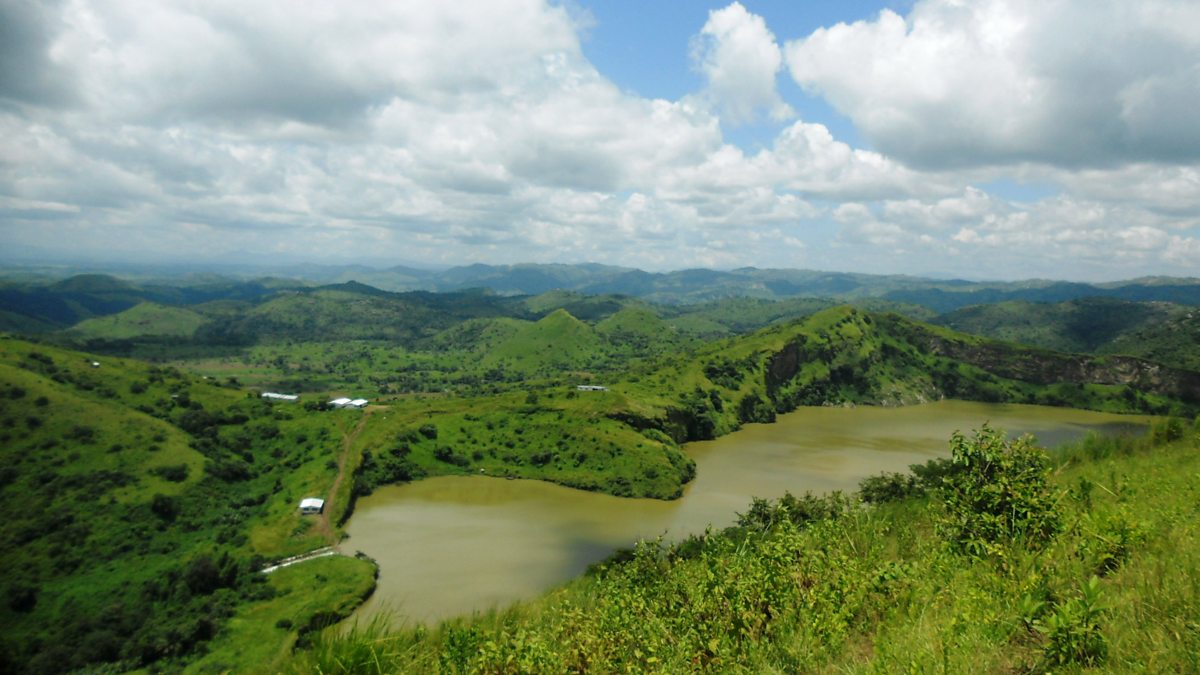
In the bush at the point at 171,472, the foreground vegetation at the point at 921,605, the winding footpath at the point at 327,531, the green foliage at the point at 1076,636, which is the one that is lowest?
the winding footpath at the point at 327,531

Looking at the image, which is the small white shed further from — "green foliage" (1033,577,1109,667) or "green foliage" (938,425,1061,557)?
"green foliage" (1033,577,1109,667)

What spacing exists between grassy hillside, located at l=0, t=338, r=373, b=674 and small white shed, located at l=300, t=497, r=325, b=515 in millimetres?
1328

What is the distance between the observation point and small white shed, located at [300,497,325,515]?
6662 centimetres

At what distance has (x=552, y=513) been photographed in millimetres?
70500

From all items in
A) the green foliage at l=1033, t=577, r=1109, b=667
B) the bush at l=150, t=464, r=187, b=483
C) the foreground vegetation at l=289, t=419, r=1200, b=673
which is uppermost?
the green foliage at l=1033, t=577, r=1109, b=667

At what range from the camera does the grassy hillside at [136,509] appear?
1789 inches

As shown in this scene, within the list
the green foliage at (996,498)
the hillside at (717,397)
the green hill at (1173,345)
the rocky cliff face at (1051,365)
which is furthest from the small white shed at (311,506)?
the green hill at (1173,345)

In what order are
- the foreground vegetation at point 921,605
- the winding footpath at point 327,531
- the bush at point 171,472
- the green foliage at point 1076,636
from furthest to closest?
the bush at point 171,472, the winding footpath at point 327,531, the foreground vegetation at point 921,605, the green foliage at point 1076,636

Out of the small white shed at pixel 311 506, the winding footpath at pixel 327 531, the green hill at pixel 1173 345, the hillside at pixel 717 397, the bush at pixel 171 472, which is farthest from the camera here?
the green hill at pixel 1173 345

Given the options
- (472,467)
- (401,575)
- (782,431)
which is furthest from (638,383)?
(401,575)

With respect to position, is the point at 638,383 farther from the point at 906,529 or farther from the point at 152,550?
the point at 906,529

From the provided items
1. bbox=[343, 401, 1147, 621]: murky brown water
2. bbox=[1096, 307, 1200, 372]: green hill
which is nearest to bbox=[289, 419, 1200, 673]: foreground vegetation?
bbox=[343, 401, 1147, 621]: murky brown water

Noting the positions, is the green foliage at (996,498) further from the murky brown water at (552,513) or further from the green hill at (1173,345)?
the green hill at (1173,345)

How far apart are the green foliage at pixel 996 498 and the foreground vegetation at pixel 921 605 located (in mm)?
31
